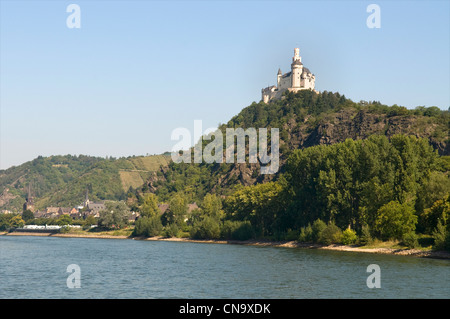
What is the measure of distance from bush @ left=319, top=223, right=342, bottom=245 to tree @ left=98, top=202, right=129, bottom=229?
89.5 meters

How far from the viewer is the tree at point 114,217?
168 m

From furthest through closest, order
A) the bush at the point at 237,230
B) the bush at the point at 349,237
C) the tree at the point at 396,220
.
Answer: the bush at the point at 237,230, the bush at the point at 349,237, the tree at the point at 396,220

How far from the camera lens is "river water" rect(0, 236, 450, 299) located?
151 feet

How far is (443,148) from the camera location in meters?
134

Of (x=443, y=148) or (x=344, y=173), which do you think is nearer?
(x=344, y=173)

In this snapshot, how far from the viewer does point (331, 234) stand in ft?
301

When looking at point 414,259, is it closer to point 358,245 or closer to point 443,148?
point 358,245

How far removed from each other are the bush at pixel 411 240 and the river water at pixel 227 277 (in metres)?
4.84

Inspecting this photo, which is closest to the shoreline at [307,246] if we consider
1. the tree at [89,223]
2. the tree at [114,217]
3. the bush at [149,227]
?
the bush at [149,227]

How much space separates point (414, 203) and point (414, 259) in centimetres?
1536

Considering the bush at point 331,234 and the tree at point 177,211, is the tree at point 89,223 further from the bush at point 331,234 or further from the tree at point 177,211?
the bush at point 331,234

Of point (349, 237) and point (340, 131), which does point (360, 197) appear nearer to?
point (349, 237)

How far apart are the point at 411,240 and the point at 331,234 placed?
16.1 m
